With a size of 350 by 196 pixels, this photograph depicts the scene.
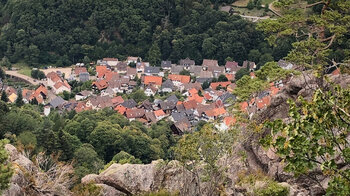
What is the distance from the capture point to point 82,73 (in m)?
59.0

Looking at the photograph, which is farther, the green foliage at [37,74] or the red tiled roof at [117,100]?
the green foliage at [37,74]

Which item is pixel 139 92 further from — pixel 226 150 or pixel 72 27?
pixel 226 150

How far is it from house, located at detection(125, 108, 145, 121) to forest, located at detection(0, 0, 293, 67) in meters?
17.5

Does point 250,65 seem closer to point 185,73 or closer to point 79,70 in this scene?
point 185,73

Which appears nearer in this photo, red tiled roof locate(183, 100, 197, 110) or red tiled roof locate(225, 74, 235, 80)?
red tiled roof locate(183, 100, 197, 110)

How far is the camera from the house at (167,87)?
185 feet

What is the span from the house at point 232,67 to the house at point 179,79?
201 inches

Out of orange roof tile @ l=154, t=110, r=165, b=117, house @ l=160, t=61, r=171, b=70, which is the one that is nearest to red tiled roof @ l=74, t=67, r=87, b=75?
house @ l=160, t=61, r=171, b=70

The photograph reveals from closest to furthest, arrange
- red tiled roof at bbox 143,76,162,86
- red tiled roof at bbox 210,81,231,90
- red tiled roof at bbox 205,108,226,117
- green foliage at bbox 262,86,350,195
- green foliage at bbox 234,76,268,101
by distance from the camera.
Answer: green foliage at bbox 262,86,350,195 < green foliage at bbox 234,76,268,101 < red tiled roof at bbox 205,108,226,117 < red tiled roof at bbox 210,81,231,90 < red tiled roof at bbox 143,76,162,86

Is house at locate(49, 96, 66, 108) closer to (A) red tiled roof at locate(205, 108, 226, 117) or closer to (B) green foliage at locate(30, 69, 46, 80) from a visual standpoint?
(B) green foliage at locate(30, 69, 46, 80)

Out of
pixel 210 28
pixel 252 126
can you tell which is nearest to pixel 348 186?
pixel 252 126

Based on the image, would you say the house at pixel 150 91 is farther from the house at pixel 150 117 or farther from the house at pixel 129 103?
the house at pixel 150 117

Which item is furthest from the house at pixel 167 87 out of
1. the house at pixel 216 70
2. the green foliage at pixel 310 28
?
the green foliage at pixel 310 28

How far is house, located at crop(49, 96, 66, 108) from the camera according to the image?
5041 centimetres
